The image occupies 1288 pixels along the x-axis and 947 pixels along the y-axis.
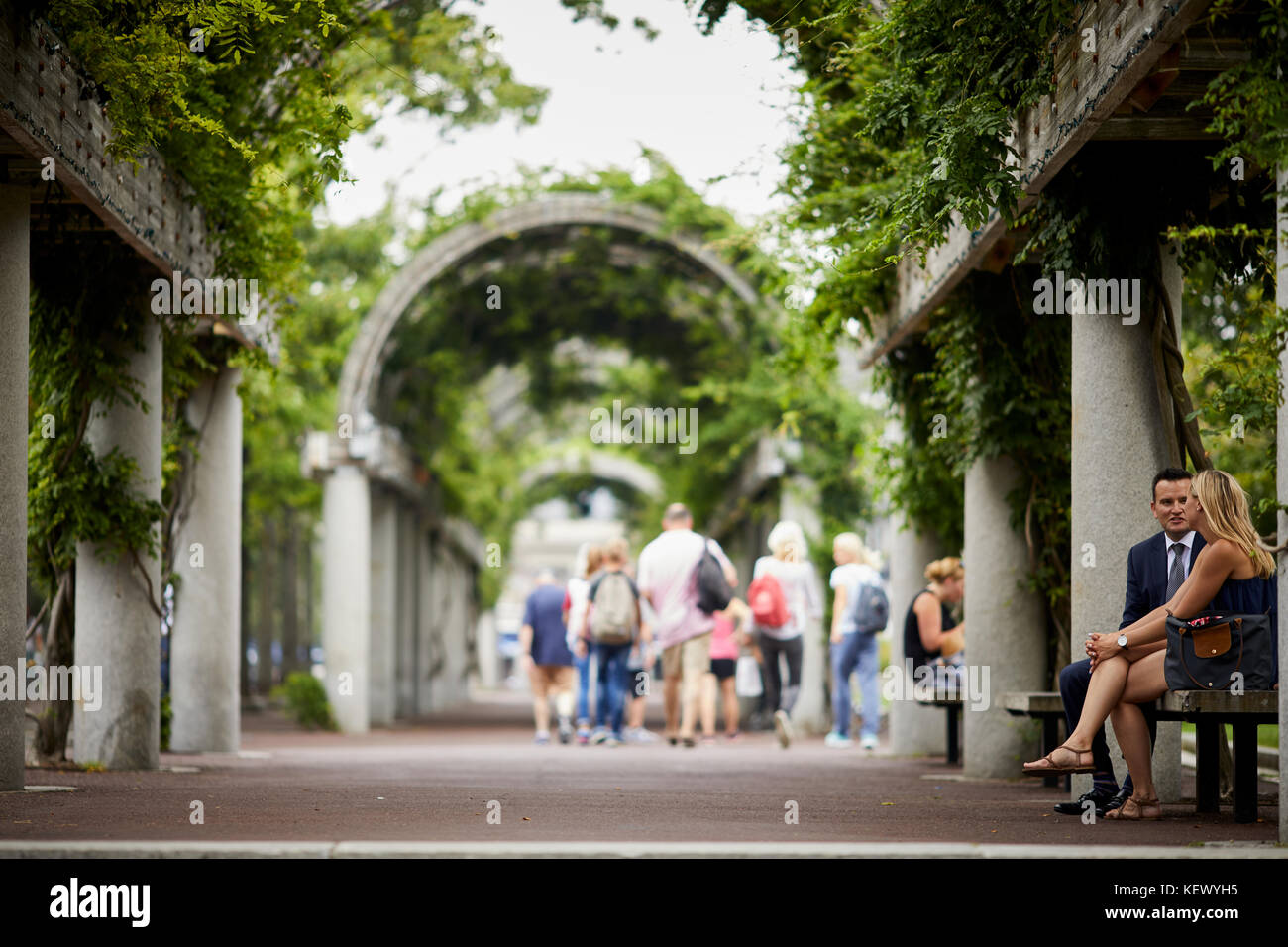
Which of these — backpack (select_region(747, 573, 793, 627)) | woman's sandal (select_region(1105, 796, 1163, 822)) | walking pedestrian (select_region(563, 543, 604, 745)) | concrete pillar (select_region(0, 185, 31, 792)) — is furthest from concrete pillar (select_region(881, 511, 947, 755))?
concrete pillar (select_region(0, 185, 31, 792))

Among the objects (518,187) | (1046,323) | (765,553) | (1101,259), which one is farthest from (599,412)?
(1101,259)

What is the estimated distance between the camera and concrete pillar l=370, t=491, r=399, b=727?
80.0 ft

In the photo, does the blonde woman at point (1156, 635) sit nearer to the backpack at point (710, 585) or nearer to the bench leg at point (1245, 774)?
the bench leg at point (1245, 774)

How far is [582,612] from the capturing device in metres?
17.9

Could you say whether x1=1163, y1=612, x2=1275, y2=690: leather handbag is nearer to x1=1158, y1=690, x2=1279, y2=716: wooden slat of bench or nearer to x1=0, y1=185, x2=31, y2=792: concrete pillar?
x1=1158, y1=690, x2=1279, y2=716: wooden slat of bench

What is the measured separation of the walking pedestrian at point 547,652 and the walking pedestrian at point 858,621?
10.2 ft

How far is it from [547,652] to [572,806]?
10.2 meters

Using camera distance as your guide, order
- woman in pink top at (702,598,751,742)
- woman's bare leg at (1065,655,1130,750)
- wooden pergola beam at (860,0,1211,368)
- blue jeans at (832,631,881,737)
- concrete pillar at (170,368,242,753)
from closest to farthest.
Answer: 1. wooden pergola beam at (860,0,1211,368)
2. woman's bare leg at (1065,655,1130,750)
3. concrete pillar at (170,368,242,753)
4. blue jeans at (832,631,881,737)
5. woman in pink top at (702,598,751,742)

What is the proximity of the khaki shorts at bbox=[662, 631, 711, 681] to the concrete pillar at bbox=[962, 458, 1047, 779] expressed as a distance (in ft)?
16.8

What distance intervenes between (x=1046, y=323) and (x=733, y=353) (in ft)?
41.1

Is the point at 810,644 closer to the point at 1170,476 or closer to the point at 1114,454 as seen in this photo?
the point at 1114,454

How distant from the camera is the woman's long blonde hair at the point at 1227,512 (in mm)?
7652

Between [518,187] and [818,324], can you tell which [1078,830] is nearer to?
[818,324]

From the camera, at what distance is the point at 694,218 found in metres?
21.5
